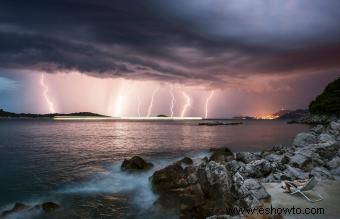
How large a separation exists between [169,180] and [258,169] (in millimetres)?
7548

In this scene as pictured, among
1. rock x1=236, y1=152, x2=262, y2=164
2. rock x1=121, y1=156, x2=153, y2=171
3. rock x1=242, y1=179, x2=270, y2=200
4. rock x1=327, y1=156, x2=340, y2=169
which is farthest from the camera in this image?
rock x1=121, y1=156, x2=153, y2=171

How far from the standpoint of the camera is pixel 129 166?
35.1 m

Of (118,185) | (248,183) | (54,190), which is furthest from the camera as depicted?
(118,185)

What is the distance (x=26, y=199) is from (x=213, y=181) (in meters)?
15.9

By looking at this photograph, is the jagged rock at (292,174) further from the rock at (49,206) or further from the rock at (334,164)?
the rock at (49,206)

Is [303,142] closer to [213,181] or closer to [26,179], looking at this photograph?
[213,181]

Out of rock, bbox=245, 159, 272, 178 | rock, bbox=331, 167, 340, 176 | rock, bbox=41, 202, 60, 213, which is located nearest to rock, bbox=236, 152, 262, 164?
rock, bbox=245, 159, 272, 178

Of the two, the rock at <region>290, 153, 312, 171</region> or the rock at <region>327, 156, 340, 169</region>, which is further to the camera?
the rock at <region>290, 153, 312, 171</region>

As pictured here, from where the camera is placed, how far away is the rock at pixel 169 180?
957 inches

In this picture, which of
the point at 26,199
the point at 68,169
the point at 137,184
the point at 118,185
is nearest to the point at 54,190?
the point at 26,199

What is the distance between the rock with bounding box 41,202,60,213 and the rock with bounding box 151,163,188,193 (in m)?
8.33

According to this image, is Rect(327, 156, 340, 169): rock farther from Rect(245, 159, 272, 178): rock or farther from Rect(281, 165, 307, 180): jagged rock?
Rect(245, 159, 272, 178): rock

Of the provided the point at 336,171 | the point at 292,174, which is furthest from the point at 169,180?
the point at 336,171

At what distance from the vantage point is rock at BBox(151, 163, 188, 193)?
79.7 feet
